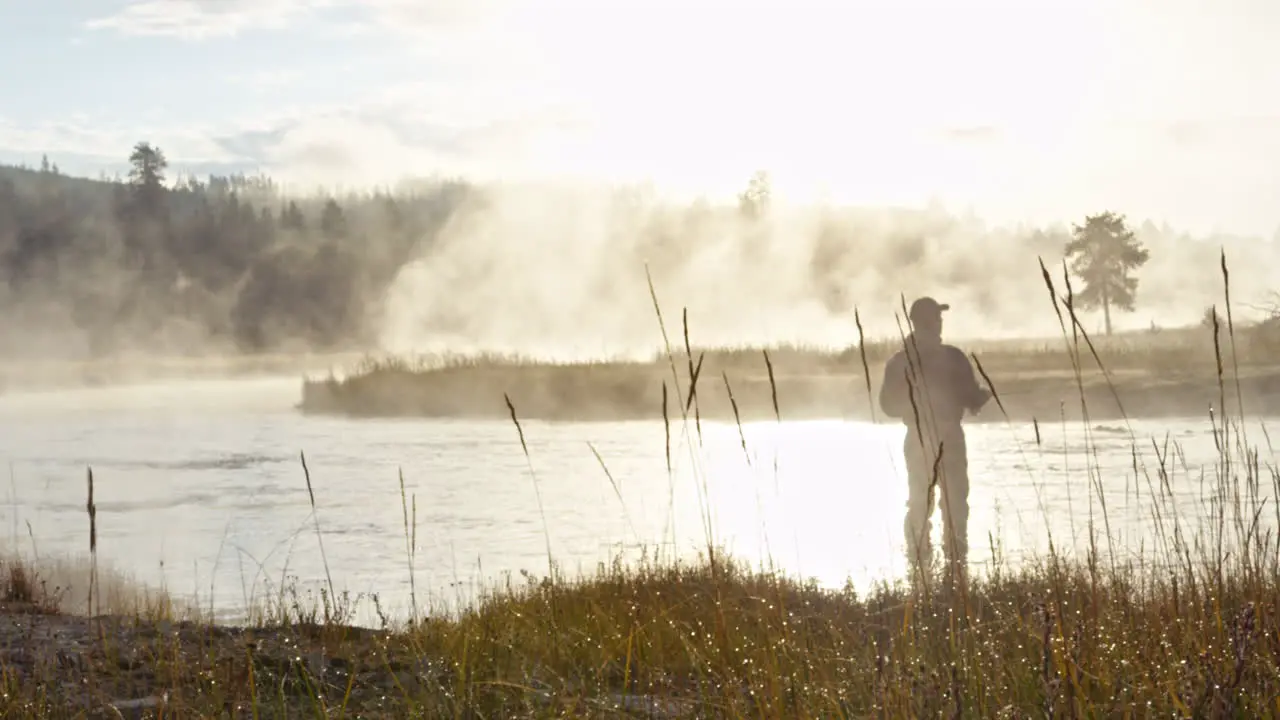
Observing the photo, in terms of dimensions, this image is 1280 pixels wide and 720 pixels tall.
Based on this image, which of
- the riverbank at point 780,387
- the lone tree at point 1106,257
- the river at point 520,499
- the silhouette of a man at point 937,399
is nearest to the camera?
the silhouette of a man at point 937,399

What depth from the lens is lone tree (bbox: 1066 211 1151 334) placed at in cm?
5731

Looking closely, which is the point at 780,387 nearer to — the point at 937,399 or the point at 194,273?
the point at 937,399

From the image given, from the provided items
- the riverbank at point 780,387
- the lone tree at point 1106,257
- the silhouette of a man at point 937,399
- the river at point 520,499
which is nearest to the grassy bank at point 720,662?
the river at point 520,499

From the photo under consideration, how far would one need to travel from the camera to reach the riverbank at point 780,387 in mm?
25781

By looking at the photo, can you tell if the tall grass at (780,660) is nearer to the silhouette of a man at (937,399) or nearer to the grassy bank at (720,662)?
the grassy bank at (720,662)

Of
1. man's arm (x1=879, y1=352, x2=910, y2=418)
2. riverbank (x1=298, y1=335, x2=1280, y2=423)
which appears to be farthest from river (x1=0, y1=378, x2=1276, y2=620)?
riverbank (x1=298, y1=335, x2=1280, y2=423)

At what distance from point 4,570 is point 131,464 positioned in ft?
46.8

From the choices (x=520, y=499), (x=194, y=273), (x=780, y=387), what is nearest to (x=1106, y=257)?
(x=780, y=387)

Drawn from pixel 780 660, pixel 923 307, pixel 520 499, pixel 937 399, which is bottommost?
pixel 520 499

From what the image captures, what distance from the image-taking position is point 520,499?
627 inches

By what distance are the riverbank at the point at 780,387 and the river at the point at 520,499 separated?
1219mm

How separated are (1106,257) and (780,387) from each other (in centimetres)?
3284

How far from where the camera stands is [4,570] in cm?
963

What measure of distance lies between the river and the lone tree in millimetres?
32558
